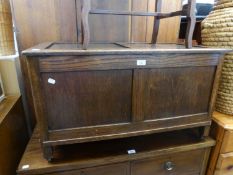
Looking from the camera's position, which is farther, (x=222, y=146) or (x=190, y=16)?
(x=222, y=146)

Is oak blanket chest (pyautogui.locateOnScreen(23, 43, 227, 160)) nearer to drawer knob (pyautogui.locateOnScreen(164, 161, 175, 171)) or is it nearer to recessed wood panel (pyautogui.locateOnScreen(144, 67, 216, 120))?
recessed wood panel (pyautogui.locateOnScreen(144, 67, 216, 120))

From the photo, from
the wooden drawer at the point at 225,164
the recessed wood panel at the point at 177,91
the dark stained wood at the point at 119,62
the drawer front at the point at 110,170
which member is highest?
the dark stained wood at the point at 119,62

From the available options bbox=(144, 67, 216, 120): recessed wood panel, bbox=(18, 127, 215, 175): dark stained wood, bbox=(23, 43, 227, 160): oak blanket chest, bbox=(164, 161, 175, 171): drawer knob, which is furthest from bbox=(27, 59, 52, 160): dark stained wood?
bbox=(164, 161, 175, 171): drawer knob

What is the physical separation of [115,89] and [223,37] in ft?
2.00

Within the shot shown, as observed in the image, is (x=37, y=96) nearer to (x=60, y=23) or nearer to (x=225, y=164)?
(x=60, y=23)

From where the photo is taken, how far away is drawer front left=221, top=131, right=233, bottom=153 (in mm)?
882

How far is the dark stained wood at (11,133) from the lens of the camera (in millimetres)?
782

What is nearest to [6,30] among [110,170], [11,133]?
[11,133]

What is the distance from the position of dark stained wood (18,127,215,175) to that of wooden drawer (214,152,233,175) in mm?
92

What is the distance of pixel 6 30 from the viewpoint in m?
0.96

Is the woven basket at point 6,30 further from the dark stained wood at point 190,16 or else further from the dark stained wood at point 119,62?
the dark stained wood at point 190,16

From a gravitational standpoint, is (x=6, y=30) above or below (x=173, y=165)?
above

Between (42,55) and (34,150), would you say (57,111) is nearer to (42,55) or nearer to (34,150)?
(42,55)

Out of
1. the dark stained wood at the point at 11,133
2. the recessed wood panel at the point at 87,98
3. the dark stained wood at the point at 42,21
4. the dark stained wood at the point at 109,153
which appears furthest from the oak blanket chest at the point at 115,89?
the dark stained wood at the point at 42,21
